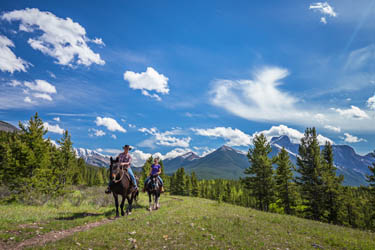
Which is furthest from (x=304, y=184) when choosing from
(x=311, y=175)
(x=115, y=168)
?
(x=115, y=168)

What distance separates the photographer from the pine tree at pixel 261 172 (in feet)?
108

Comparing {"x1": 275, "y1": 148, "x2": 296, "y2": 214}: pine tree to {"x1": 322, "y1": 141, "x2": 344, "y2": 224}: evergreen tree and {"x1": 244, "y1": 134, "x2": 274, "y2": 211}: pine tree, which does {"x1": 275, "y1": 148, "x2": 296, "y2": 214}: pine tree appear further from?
{"x1": 322, "y1": 141, "x2": 344, "y2": 224}: evergreen tree

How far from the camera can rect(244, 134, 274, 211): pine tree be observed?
3291 centimetres

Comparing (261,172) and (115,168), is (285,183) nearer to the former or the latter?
(261,172)

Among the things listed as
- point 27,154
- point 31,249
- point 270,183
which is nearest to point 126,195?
point 31,249

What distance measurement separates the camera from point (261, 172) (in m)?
33.3

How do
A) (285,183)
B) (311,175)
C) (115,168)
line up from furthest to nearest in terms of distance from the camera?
(285,183)
(311,175)
(115,168)

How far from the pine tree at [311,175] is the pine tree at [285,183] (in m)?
1.72

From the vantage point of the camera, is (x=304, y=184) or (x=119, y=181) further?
(x=304, y=184)

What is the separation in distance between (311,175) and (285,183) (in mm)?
4875

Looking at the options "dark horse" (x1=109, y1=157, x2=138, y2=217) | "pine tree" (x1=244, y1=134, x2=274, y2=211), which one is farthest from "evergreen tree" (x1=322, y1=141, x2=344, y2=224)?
"dark horse" (x1=109, y1=157, x2=138, y2=217)

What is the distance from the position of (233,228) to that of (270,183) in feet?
89.2

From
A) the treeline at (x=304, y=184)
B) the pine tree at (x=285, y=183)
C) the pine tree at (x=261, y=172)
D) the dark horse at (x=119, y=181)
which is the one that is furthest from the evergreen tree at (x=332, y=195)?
the dark horse at (x=119, y=181)

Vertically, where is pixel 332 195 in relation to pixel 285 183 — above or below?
below
